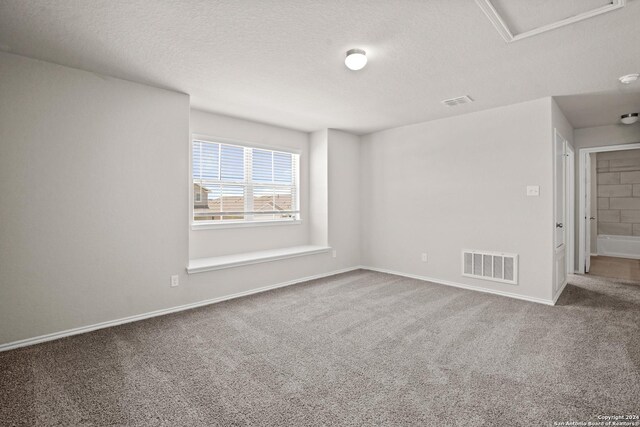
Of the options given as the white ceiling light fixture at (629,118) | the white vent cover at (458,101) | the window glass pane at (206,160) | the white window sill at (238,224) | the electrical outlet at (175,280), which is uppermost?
the white vent cover at (458,101)

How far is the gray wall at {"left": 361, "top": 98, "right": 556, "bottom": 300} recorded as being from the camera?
12.4 ft

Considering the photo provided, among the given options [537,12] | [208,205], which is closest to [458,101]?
[537,12]

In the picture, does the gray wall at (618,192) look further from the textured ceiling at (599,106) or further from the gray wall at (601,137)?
the textured ceiling at (599,106)

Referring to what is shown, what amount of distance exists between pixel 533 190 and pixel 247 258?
3.72m

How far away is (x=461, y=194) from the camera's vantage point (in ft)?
14.7

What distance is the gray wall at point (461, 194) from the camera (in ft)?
12.4

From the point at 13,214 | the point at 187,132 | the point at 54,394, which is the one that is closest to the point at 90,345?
the point at 54,394

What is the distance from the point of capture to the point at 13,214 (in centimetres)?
259

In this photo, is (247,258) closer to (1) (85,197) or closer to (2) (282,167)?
(2) (282,167)

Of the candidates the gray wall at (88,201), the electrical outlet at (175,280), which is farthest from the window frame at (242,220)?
the electrical outlet at (175,280)

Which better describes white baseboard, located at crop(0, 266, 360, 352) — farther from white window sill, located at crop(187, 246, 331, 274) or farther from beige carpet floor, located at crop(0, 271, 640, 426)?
white window sill, located at crop(187, 246, 331, 274)

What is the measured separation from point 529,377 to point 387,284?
8.15 ft

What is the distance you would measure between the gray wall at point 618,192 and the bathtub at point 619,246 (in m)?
0.21

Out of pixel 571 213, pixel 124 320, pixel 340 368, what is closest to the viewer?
pixel 340 368
